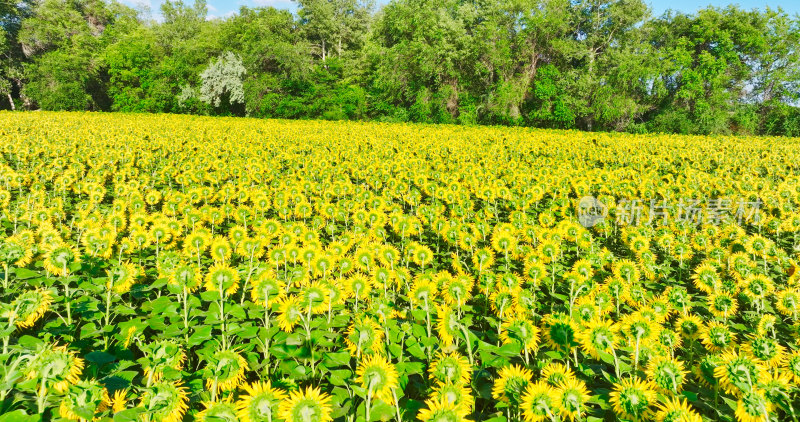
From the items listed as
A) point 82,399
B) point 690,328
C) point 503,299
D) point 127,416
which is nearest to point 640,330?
point 690,328

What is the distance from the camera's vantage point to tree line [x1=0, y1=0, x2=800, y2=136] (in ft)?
86.3

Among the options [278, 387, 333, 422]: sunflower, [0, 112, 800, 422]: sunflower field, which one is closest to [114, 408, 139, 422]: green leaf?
[0, 112, 800, 422]: sunflower field

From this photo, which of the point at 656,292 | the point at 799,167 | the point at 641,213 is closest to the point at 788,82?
the point at 799,167

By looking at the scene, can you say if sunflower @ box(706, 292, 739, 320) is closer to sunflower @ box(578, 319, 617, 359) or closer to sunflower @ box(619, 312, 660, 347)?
sunflower @ box(619, 312, 660, 347)

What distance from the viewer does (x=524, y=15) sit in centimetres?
2744

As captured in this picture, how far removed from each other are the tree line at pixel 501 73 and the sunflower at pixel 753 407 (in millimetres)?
27127

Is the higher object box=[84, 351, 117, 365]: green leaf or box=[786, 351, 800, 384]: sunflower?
box=[786, 351, 800, 384]: sunflower

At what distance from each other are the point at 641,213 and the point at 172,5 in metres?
71.4

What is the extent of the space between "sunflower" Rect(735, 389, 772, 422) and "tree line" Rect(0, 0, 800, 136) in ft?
Answer: 89.0

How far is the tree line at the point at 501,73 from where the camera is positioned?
2631 centimetres

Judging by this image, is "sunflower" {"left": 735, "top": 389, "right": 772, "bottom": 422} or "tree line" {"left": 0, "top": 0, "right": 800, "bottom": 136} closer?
"sunflower" {"left": 735, "top": 389, "right": 772, "bottom": 422}

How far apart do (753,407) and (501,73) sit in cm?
2951

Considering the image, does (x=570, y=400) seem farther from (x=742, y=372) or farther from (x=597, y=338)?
(x=742, y=372)

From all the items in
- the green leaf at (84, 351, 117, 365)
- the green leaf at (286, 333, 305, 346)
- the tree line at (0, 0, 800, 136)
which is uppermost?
the tree line at (0, 0, 800, 136)
